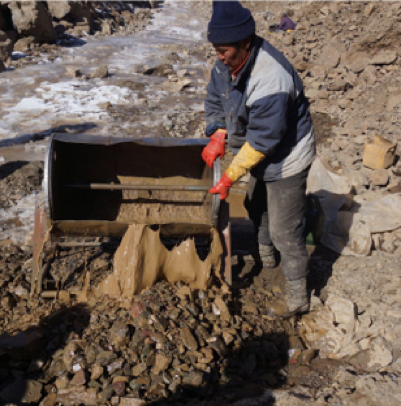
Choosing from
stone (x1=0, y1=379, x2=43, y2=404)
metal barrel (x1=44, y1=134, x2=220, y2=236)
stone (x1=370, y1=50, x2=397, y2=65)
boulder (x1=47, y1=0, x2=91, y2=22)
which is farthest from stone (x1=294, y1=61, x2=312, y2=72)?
stone (x1=0, y1=379, x2=43, y2=404)

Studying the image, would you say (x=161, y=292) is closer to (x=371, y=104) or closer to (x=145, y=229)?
(x=145, y=229)

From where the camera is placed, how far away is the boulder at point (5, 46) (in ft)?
31.7

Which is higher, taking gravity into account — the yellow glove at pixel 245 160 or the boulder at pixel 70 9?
the yellow glove at pixel 245 160

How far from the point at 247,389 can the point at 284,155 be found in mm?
1546

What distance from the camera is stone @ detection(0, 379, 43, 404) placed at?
2.25 m

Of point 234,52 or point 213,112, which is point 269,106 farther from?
point 213,112

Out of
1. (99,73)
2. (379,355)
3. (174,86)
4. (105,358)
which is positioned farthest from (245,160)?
(99,73)

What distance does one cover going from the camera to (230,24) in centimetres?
234

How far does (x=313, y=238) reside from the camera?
13.6 feet

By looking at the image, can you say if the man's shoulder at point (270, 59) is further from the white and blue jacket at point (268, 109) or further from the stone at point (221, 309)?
the stone at point (221, 309)

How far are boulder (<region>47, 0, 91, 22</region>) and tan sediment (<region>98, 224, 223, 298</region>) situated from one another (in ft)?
39.7

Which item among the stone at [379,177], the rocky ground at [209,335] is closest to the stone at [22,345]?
the rocky ground at [209,335]

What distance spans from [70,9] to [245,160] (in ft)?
40.9

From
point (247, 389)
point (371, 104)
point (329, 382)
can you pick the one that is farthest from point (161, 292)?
point (371, 104)
